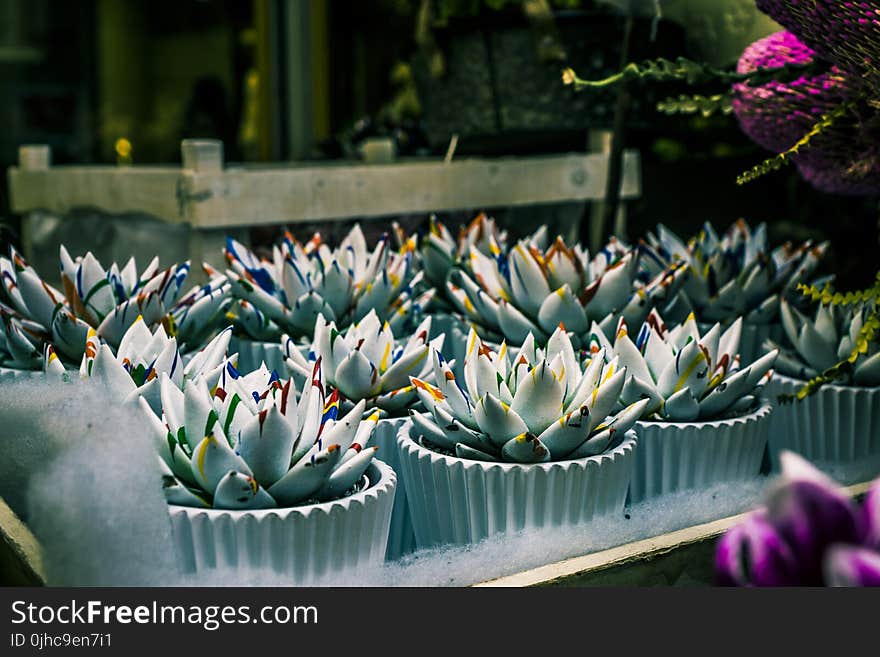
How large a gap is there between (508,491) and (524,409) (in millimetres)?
63

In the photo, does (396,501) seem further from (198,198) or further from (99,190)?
(99,190)

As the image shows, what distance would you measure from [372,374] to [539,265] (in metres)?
0.25

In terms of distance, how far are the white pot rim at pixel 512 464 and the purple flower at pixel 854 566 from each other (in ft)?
1.25

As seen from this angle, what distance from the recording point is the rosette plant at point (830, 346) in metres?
0.95

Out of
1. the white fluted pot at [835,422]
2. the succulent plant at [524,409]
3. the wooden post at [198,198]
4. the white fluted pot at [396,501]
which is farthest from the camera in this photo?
the wooden post at [198,198]

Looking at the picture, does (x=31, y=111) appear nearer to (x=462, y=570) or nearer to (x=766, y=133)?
(x=766, y=133)

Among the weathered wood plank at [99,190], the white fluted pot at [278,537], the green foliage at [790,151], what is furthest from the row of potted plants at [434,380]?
A: the weathered wood plank at [99,190]

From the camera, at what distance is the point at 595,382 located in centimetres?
77

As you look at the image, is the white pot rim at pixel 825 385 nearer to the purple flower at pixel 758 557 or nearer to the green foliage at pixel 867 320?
the green foliage at pixel 867 320

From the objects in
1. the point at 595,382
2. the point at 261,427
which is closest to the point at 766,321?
the point at 595,382

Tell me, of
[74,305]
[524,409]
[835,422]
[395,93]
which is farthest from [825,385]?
[395,93]

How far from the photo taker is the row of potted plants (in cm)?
66

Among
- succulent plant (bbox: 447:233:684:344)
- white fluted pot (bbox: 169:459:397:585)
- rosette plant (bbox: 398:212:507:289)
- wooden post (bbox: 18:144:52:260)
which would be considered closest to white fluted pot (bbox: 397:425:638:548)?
white fluted pot (bbox: 169:459:397:585)

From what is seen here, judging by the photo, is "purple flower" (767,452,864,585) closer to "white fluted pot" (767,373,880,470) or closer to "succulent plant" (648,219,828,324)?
"white fluted pot" (767,373,880,470)
